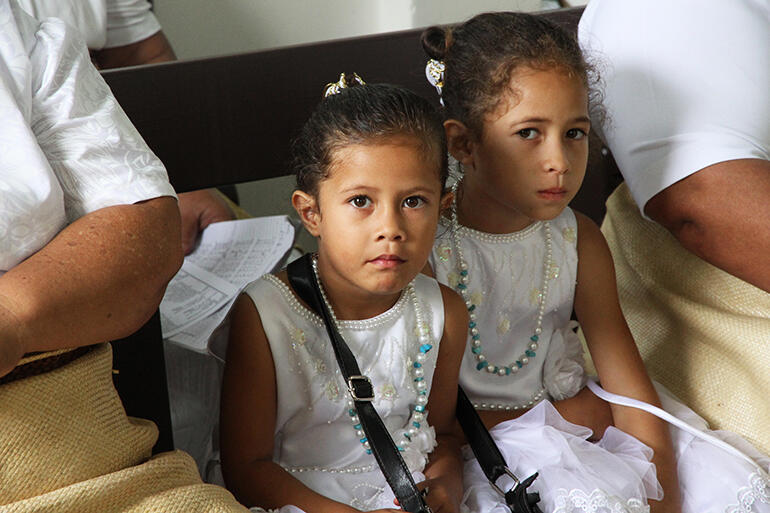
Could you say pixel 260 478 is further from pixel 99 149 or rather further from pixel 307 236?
pixel 307 236

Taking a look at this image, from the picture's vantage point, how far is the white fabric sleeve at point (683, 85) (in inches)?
53.1

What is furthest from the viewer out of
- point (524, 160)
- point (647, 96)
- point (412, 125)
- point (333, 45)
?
point (333, 45)

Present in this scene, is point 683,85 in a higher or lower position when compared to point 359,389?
higher

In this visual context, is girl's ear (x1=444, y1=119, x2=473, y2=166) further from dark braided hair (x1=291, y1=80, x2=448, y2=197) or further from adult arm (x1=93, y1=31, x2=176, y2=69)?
adult arm (x1=93, y1=31, x2=176, y2=69)

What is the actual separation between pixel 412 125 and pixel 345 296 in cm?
25

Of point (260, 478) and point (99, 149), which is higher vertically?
point (99, 149)

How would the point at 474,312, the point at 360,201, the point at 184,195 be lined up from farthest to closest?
1. the point at 184,195
2. the point at 474,312
3. the point at 360,201

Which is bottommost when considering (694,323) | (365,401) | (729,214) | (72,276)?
(694,323)

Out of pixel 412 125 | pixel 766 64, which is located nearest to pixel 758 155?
pixel 766 64

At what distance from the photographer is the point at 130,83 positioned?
1.42 meters

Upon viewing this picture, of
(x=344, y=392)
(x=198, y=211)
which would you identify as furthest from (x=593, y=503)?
(x=198, y=211)

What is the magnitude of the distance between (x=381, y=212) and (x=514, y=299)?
360 millimetres

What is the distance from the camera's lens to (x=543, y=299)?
1429 millimetres

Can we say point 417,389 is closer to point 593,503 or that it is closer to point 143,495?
point 593,503
